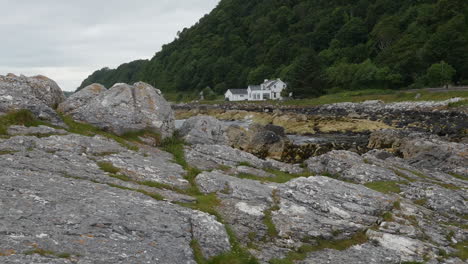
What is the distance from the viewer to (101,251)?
28.0ft

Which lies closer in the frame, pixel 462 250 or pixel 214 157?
pixel 462 250

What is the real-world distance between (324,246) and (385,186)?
7.47 metres

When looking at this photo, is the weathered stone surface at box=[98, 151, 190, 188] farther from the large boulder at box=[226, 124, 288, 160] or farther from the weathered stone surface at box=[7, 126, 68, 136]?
the large boulder at box=[226, 124, 288, 160]

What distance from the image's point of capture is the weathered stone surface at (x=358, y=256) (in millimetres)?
10891

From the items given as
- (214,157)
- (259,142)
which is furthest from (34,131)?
(259,142)

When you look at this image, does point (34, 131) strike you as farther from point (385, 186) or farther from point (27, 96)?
point (385, 186)

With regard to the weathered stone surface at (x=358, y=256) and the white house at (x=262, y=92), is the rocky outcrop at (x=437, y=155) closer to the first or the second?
the weathered stone surface at (x=358, y=256)

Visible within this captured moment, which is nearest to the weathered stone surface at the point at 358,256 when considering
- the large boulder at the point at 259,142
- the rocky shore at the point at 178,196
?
the rocky shore at the point at 178,196

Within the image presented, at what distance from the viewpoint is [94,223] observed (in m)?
9.55

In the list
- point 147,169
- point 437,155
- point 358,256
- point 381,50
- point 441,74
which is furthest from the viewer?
point 381,50

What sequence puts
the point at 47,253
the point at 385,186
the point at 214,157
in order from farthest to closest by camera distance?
1. the point at 214,157
2. the point at 385,186
3. the point at 47,253

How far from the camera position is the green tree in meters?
87.2

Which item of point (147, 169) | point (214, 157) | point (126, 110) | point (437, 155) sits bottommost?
point (437, 155)

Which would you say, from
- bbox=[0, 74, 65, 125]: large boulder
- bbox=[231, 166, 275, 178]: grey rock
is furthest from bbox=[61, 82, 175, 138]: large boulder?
bbox=[231, 166, 275, 178]: grey rock
